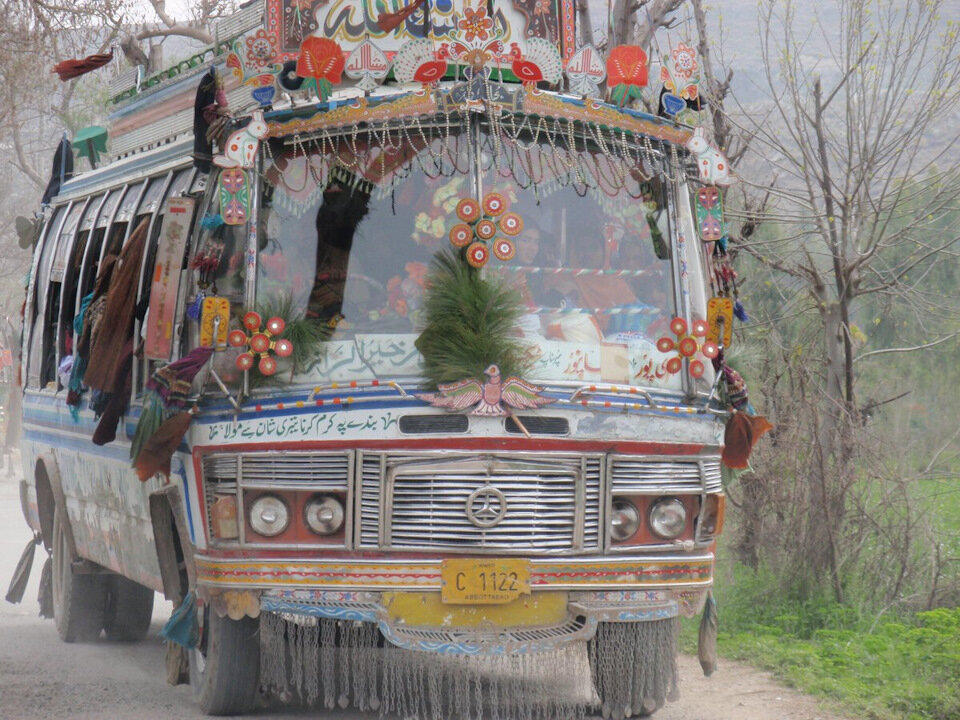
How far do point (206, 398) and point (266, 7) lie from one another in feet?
6.73

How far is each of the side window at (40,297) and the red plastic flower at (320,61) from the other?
4803 mm

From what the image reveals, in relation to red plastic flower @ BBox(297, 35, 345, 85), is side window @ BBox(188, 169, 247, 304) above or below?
below

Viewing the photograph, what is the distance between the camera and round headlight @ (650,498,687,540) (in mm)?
6980

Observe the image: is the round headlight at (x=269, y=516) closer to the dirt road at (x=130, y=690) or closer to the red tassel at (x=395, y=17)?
the dirt road at (x=130, y=690)

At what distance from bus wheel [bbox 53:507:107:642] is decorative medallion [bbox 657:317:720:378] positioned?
5.09m

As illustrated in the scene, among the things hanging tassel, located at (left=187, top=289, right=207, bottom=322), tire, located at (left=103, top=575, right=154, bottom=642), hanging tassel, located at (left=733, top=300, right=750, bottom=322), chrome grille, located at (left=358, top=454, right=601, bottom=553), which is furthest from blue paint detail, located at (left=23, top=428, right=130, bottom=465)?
hanging tassel, located at (left=733, top=300, right=750, bottom=322)

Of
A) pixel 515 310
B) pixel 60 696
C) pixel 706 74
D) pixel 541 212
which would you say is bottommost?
pixel 60 696

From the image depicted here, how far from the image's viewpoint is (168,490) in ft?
24.9

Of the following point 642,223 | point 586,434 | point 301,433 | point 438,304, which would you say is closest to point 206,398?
point 301,433

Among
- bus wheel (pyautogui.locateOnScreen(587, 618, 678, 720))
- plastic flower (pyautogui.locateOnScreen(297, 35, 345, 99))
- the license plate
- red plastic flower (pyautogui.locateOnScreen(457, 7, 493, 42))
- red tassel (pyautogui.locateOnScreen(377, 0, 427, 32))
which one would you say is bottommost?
bus wheel (pyautogui.locateOnScreen(587, 618, 678, 720))

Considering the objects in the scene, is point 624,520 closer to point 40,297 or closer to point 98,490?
point 98,490

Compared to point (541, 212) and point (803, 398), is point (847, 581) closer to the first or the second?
point (803, 398)

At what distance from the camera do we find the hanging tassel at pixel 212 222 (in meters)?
7.14

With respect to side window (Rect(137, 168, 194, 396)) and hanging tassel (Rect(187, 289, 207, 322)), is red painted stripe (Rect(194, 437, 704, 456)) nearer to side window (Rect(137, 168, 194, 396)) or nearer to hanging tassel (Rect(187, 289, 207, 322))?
hanging tassel (Rect(187, 289, 207, 322))
